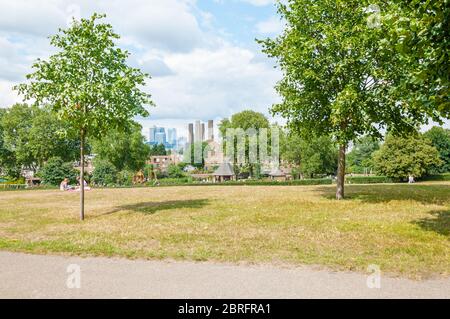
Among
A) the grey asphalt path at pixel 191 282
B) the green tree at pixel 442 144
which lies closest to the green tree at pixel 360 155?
the green tree at pixel 442 144

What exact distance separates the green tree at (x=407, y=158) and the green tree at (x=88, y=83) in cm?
5273

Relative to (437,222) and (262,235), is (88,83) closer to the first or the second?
(262,235)

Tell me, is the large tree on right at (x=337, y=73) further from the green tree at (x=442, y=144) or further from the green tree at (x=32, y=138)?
the green tree at (x=442, y=144)

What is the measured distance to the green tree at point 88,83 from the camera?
1399 cm

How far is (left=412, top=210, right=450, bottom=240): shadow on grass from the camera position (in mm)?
11207

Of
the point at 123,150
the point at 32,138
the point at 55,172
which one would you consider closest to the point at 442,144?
the point at 123,150

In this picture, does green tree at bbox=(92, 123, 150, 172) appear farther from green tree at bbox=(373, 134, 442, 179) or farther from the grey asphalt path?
the grey asphalt path

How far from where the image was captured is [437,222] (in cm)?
1256

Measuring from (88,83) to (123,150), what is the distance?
6795 cm

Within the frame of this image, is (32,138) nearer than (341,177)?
No

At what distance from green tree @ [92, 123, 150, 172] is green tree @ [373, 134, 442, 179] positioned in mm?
49194

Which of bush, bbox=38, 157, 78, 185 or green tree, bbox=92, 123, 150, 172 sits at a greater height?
green tree, bbox=92, 123, 150, 172

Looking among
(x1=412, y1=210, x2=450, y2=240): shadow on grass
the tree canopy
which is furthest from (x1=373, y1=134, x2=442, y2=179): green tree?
(x1=412, y1=210, x2=450, y2=240): shadow on grass

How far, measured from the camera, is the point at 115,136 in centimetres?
7781
